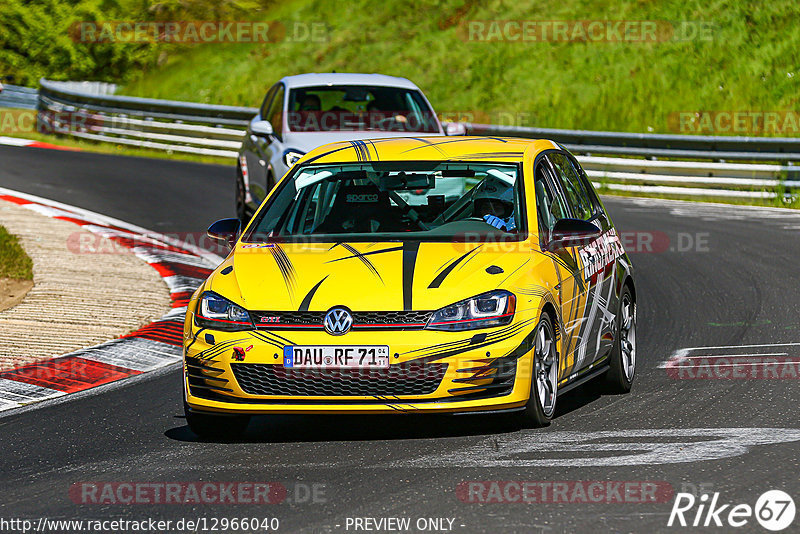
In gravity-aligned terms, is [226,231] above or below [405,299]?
above

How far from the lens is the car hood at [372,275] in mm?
7008

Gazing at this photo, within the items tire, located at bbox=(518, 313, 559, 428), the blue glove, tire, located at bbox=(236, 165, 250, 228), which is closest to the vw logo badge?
tire, located at bbox=(518, 313, 559, 428)

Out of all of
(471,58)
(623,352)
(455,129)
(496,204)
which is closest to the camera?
(496,204)

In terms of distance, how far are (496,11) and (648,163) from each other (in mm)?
11987

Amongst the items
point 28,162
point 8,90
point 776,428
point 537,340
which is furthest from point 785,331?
point 8,90

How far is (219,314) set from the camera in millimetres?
7199

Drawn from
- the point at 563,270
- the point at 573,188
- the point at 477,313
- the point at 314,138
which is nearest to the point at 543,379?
the point at 477,313

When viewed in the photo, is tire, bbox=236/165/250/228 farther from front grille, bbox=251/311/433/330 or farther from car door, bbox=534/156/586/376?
front grille, bbox=251/311/433/330

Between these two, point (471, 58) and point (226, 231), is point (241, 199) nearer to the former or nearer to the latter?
point (226, 231)

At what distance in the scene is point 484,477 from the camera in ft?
20.7

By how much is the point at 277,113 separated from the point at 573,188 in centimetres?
747

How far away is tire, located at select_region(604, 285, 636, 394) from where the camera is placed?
850cm

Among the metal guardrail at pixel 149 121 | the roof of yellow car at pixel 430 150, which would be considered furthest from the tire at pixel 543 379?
the metal guardrail at pixel 149 121

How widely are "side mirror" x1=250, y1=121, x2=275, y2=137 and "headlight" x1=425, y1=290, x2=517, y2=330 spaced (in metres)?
8.31
